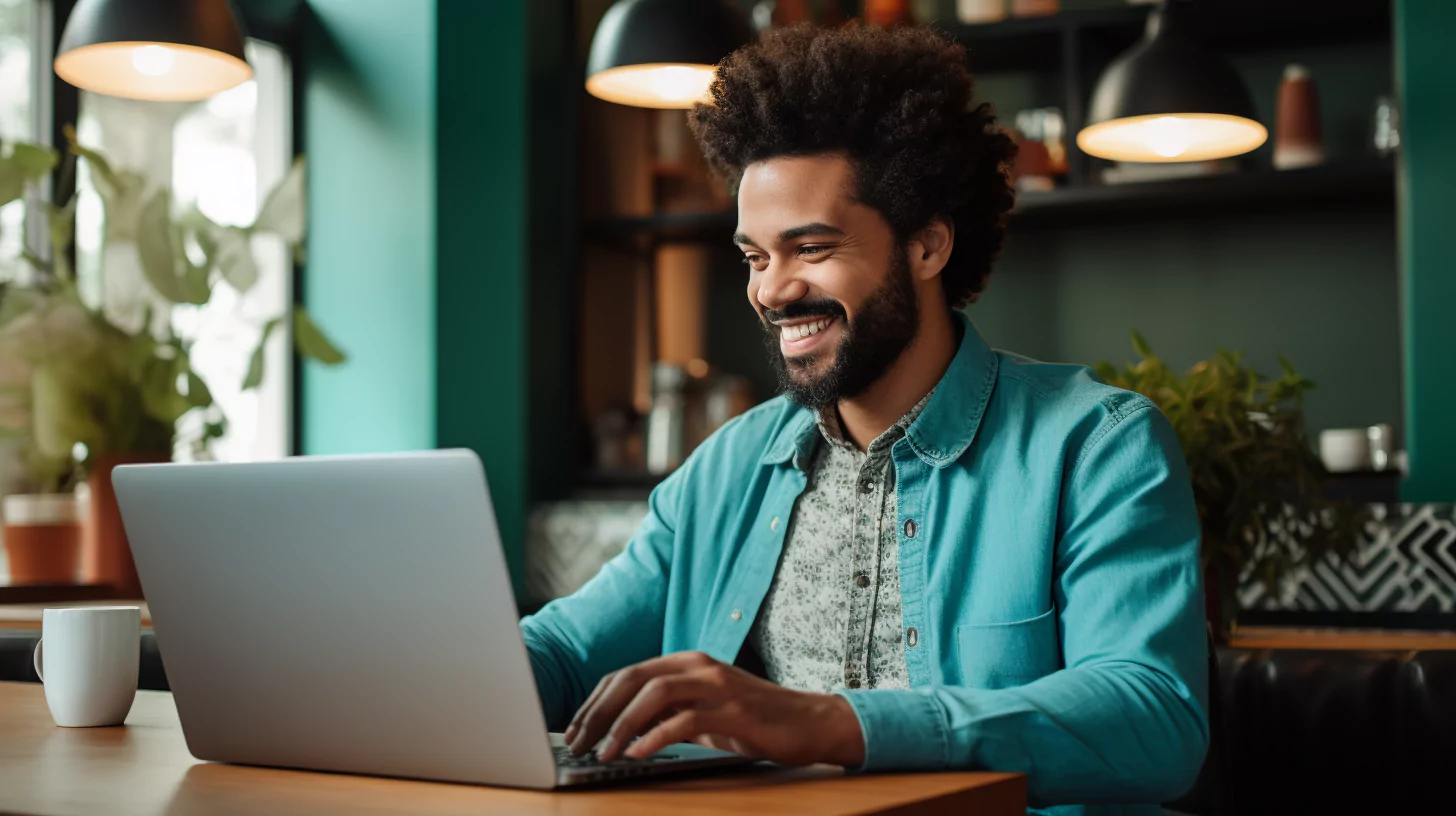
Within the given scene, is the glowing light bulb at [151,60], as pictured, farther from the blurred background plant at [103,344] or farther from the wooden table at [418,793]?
the wooden table at [418,793]

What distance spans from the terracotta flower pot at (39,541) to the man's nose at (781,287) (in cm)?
178

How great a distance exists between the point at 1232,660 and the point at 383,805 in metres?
1.16

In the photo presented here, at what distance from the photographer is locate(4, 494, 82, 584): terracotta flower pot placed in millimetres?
2729

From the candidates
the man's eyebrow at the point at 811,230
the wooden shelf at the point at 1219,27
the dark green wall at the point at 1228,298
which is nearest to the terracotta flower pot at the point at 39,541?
the man's eyebrow at the point at 811,230

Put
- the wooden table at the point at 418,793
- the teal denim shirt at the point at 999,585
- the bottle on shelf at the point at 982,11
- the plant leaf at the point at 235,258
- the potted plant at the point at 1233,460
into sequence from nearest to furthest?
the wooden table at the point at 418,793, the teal denim shirt at the point at 999,585, the potted plant at the point at 1233,460, the plant leaf at the point at 235,258, the bottle on shelf at the point at 982,11

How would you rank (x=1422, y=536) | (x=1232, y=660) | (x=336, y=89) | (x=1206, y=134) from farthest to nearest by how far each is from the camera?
(x=336, y=89), (x=1422, y=536), (x=1206, y=134), (x=1232, y=660)

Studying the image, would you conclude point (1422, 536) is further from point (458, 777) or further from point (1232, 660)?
point (458, 777)

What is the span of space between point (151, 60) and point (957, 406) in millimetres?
1819

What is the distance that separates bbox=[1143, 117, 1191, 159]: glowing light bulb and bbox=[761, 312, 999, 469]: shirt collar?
5.35 feet

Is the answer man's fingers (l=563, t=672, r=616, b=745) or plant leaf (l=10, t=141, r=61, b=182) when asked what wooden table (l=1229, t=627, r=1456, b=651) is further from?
plant leaf (l=10, t=141, r=61, b=182)

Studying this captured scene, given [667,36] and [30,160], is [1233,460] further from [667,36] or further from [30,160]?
[30,160]

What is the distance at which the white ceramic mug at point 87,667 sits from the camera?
1287 mm

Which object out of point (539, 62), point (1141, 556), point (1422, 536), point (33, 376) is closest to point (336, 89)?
point (539, 62)

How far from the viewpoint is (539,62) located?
13.8 feet
